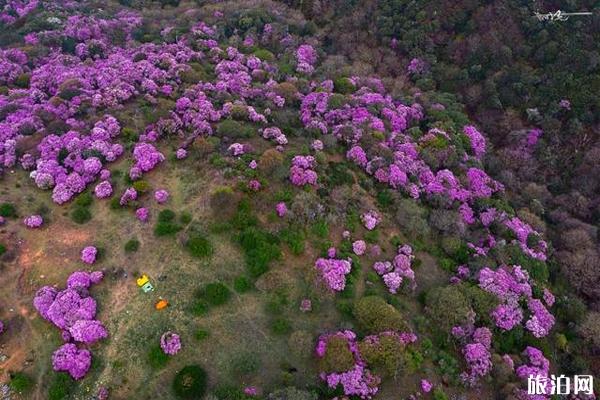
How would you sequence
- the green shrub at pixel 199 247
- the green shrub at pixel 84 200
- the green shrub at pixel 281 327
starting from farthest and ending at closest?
the green shrub at pixel 84 200
the green shrub at pixel 199 247
the green shrub at pixel 281 327

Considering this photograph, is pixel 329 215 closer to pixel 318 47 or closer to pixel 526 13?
pixel 318 47

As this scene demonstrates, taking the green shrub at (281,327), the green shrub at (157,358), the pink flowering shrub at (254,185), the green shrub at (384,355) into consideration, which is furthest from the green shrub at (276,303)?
the pink flowering shrub at (254,185)

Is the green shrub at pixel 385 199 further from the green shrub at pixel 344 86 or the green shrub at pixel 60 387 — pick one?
the green shrub at pixel 60 387

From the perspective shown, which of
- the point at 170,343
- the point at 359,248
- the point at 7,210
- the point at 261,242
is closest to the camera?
the point at 170,343

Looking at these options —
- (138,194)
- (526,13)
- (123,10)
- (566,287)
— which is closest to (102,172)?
(138,194)

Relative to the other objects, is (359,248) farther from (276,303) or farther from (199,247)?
(199,247)

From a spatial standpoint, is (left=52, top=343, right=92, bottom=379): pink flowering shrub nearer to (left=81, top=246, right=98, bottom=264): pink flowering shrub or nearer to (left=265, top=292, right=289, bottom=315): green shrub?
(left=81, top=246, right=98, bottom=264): pink flowering shrub

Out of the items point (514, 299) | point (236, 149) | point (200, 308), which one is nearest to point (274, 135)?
point (236, 149)
